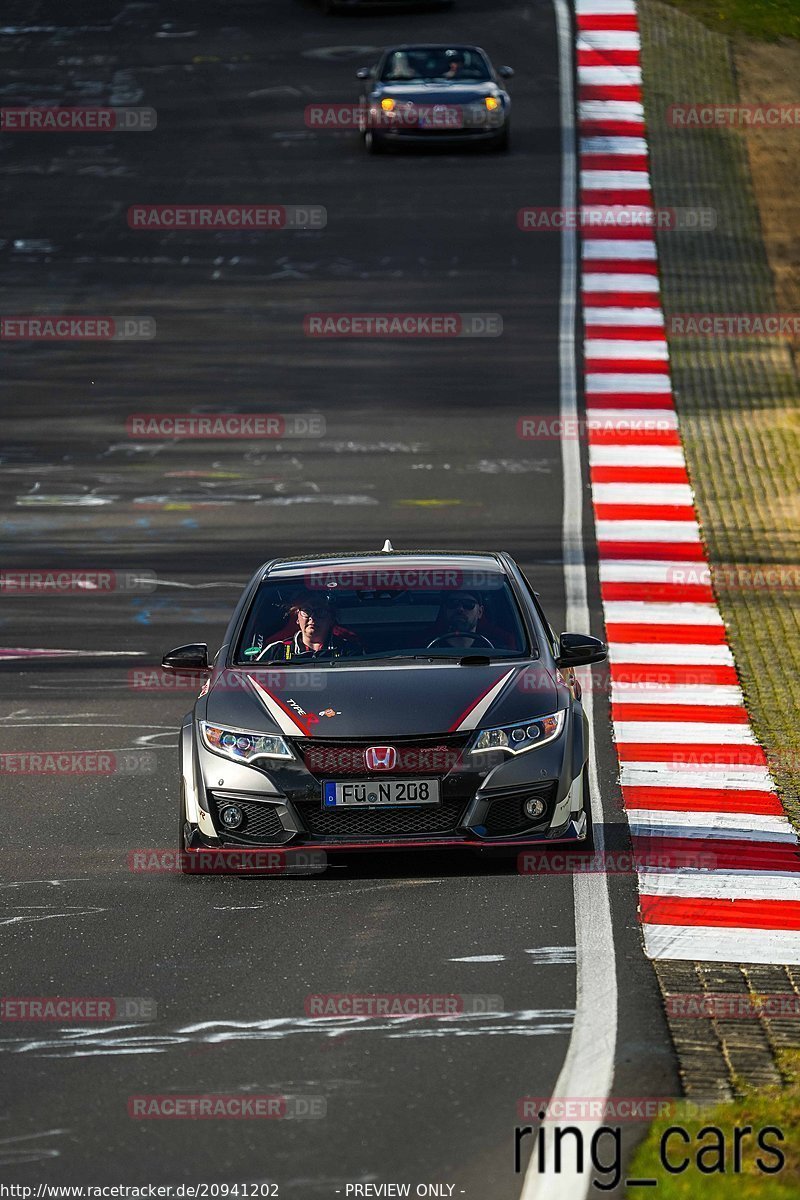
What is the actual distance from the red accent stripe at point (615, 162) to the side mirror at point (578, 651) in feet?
72.9

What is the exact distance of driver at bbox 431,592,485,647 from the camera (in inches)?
414

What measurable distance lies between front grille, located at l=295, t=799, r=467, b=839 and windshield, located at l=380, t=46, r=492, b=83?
23446 mm

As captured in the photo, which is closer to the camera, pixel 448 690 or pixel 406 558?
pixel 448 690

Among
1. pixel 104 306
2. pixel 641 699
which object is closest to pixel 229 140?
pixel 104 306

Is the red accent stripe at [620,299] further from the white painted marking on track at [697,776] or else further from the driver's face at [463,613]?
the driver's face at [463,613]

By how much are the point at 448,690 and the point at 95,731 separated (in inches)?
179

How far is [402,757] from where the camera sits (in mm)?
9289

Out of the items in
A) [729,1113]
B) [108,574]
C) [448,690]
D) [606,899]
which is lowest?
[108,574]

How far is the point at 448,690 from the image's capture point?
9695mm

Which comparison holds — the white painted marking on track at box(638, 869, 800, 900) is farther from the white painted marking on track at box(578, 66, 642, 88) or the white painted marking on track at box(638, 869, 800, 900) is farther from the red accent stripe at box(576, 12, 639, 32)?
the red accent stripe at box(576, 12, 639, 32)

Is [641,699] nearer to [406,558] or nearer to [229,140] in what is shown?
[406,558]

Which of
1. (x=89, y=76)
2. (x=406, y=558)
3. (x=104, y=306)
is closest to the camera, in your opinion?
(x=406, y=558)

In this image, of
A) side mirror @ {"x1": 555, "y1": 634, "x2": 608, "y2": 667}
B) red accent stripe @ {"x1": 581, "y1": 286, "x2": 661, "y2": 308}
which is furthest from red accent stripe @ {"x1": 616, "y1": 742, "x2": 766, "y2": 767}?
red accent stripe @ {"x1": 581, "y1": 286, "x2": 661, "y2": 308}

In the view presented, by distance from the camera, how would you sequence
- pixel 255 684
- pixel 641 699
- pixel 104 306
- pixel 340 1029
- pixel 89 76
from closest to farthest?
pixel 340 1029
pixel 255 684
pixel 641 699
pixel 104 306
pixel 89 76
